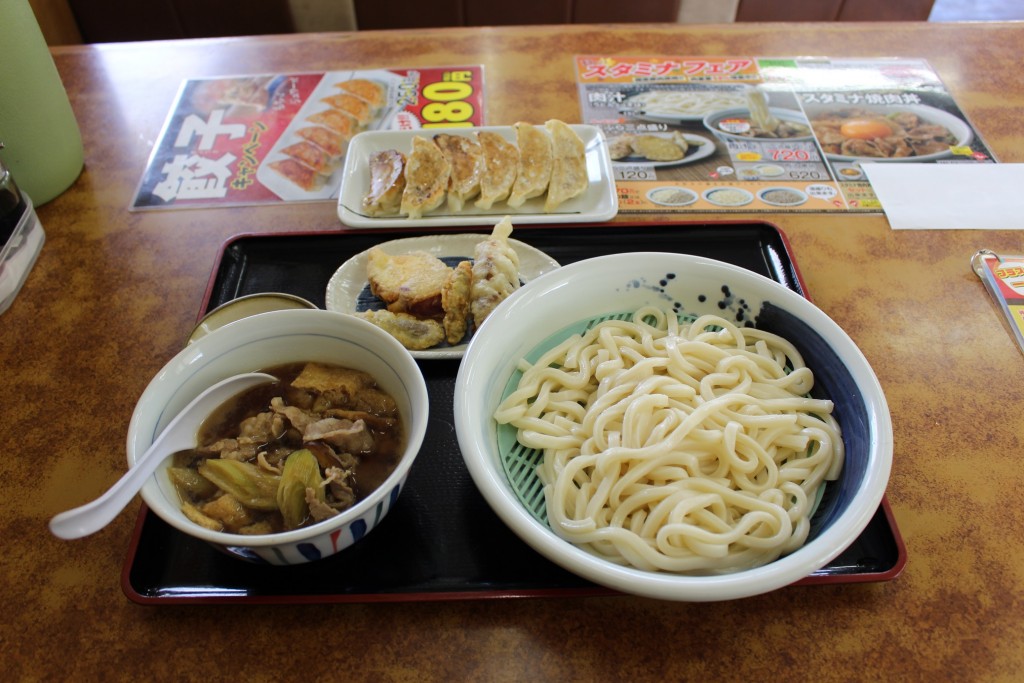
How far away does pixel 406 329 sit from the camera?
152 cm

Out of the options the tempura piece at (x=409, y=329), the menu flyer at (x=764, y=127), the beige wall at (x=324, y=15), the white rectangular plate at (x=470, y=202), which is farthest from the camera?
the beige wall at (x=324, y=15)

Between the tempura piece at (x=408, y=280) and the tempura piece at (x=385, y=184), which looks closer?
the tempura piece at (x=408, y=280)

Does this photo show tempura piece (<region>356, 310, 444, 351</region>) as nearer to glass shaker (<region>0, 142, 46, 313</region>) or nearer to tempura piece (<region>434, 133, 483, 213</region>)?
tempura piece (<region>434, 133, 483, 213</region>)

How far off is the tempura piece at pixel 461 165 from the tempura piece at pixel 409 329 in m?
0.52

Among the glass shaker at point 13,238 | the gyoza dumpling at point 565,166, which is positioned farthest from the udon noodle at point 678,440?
the glass shaker at point 13,238

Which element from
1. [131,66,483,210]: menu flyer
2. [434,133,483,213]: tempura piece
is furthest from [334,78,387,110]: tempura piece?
[434,133,483,213]: tempura piece

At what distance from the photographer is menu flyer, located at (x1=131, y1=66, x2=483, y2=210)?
2057 mm

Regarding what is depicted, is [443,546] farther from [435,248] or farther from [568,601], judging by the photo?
[435,248]

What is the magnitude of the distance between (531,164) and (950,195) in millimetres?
1234

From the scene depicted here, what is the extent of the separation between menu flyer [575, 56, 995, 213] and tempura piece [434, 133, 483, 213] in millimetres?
433

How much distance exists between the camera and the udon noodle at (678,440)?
41.6 inches

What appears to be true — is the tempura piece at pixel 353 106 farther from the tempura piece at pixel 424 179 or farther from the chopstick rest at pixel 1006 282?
the chopstick rest at pixel 1006 282

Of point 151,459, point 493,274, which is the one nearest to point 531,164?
point 493,274

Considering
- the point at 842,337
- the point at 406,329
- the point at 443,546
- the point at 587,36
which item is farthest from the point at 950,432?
the point at 587,36
